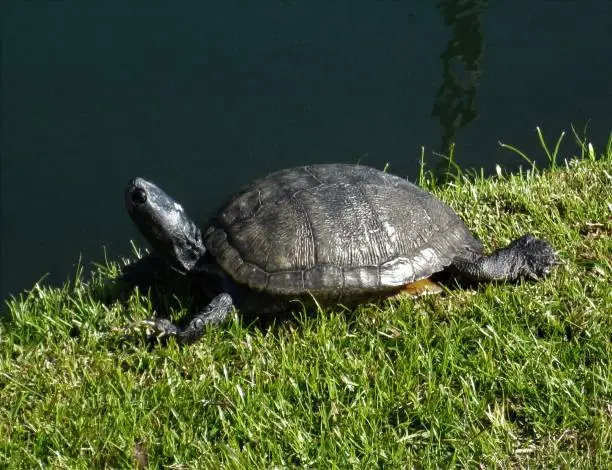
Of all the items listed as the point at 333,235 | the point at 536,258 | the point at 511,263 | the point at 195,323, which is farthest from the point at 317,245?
the point at 536,258

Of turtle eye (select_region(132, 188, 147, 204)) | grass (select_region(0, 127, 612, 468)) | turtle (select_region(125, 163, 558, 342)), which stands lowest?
grass (select_region(0, 127, 612, 468))

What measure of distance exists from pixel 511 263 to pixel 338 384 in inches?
51.1

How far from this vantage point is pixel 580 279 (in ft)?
14.3

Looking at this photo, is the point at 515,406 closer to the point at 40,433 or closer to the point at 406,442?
the point at 406,442

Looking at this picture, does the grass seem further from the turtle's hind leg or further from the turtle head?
the turtle head

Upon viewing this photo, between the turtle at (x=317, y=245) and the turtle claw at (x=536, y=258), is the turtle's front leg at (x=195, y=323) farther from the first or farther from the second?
the turtle claw at (x=536, y=258)

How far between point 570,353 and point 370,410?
3.15 ft

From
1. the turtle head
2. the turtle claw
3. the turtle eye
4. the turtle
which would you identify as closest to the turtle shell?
the turtle

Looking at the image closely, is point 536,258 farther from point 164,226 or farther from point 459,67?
point 459,67

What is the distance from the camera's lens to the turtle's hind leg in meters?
4.44

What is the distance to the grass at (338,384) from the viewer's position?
11.2 ft

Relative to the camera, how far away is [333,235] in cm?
443

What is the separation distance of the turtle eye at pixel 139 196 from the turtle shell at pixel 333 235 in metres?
0.40

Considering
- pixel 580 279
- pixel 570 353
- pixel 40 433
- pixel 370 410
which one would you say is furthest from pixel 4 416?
pixel 580 279
